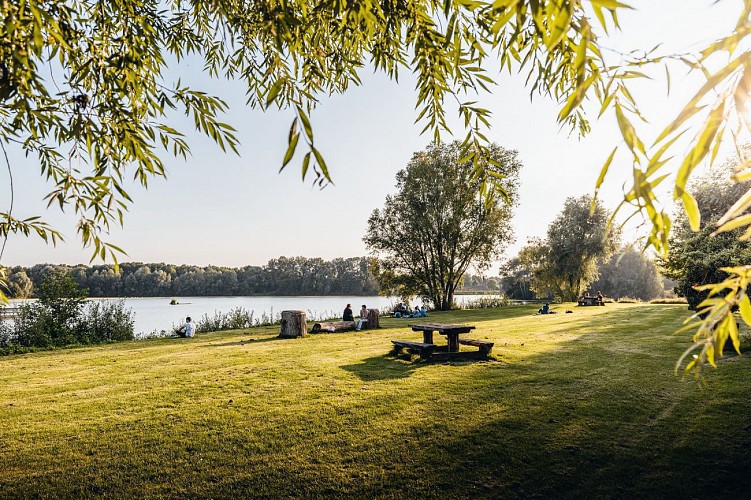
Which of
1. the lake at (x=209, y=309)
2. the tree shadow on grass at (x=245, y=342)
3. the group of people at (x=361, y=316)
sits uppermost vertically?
the group of people at (x=361, y=316)

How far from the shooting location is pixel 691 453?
5.04 metres

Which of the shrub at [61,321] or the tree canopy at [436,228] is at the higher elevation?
the tree canopy at [436,228]

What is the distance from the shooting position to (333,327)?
18016 mm

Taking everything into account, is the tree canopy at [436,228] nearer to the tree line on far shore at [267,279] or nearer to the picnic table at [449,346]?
the picnic table at [449,346]

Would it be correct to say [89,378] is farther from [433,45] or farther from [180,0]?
[433,45]

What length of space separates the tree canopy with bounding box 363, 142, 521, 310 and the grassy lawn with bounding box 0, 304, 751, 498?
76.5 feet

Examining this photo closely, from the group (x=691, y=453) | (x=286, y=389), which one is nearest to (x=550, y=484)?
(x=691, y=453)

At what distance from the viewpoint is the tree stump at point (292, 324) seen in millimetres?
16297

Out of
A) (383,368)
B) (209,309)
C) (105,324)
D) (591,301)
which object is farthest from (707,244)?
(209,309)

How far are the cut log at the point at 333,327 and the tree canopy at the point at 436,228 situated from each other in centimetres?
1617

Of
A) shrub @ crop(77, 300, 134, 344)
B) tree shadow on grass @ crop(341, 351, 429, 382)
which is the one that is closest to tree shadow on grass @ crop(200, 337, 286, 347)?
shrub @ crop(77, 300, 134, 344)

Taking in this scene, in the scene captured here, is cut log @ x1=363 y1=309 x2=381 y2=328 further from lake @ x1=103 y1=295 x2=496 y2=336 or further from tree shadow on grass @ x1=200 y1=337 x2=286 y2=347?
lake @ x1=103 y1=295 x2=496 y2=336

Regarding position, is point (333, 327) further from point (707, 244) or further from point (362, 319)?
point (707, 244)

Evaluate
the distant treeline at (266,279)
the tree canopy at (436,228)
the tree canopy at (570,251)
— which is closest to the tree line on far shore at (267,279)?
the distant treeline at (266,279)
